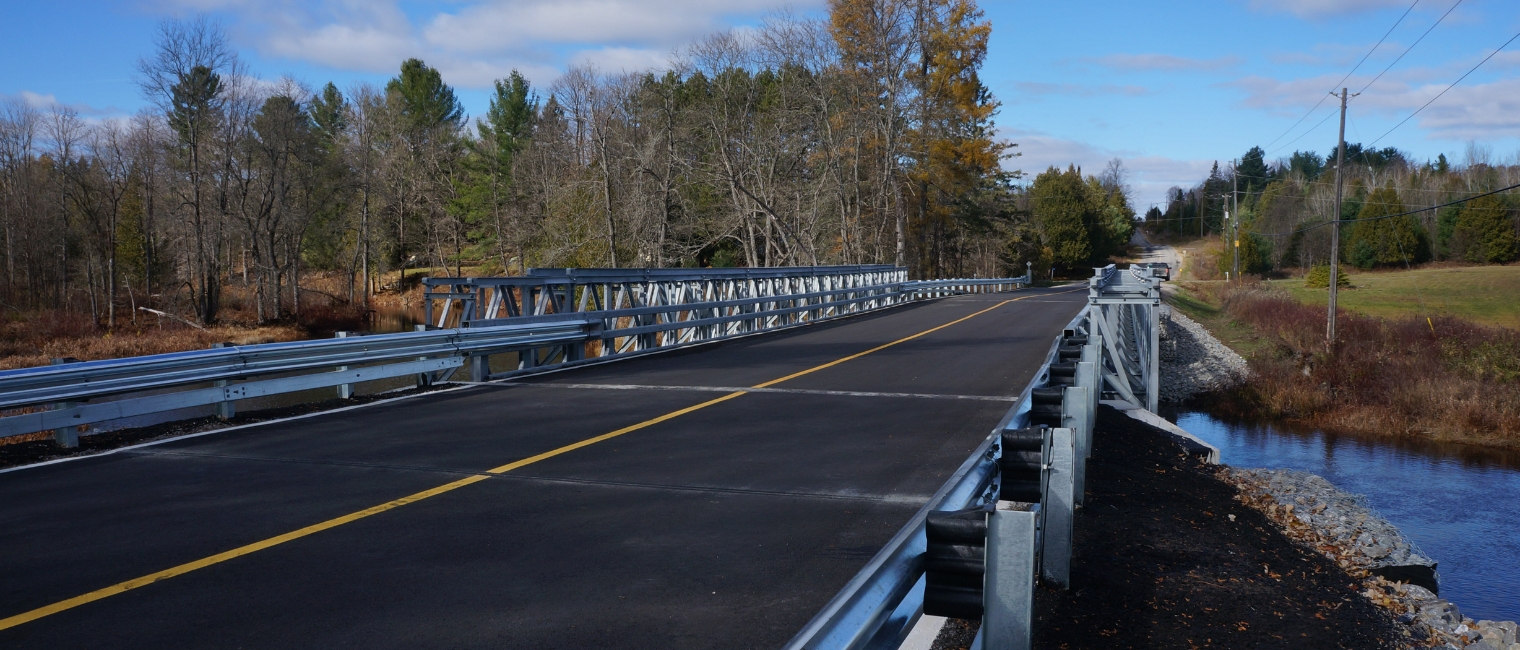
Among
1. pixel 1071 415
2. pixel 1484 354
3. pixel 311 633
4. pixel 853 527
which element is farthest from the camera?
pixel 1484 354

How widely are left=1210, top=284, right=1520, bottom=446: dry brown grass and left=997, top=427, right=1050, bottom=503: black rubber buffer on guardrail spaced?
27.6 meters

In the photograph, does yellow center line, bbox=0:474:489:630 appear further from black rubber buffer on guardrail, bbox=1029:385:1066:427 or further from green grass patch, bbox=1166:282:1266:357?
green grass patch, bbox=1166:282:1266:357

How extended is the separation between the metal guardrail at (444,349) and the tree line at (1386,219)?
3537cm

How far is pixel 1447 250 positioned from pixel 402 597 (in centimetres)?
10288

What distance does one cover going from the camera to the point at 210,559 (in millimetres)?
5246

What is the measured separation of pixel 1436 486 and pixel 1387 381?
11.6m

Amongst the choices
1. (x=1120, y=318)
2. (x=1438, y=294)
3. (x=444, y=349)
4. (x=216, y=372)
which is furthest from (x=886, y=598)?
(x=1438, y=294)

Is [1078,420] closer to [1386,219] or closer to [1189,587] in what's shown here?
[1189,587]

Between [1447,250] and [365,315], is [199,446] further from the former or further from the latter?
[1447,250]

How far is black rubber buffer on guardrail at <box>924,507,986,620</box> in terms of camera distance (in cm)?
355

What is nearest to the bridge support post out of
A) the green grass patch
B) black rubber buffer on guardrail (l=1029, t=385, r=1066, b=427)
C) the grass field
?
black rubber buffer on guardrail (l=1029, t=385, r=1066, b=427)

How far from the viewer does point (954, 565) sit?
3.62m

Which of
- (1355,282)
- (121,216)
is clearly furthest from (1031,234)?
(121,216)

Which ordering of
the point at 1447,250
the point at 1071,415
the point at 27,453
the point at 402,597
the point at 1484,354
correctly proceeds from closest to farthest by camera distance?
the point at 402,597
the point at 1071,415
the point at 27,453
the point at 1484,354
the point at 1447,250
